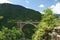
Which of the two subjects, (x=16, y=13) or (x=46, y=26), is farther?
(x=16, y=13)

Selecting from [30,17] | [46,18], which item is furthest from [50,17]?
[30,17]

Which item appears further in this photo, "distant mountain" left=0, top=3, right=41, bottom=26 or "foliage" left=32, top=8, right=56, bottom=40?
"distant mountain" left=0, top=3, right=41, bottom=26

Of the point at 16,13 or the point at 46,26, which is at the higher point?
the point at 16,13

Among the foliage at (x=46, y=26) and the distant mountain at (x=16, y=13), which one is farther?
the distant mountain at (x=16, y=13)
